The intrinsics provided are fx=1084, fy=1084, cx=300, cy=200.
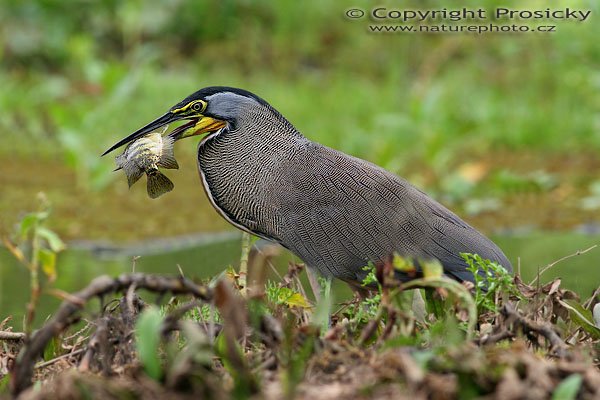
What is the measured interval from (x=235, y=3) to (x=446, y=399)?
371 inches

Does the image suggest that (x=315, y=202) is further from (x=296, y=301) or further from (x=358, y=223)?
(x=296, y=301)

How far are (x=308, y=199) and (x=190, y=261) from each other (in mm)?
1979

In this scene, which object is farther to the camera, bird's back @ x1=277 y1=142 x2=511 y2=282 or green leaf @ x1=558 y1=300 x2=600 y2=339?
bird's back @ x1=277 y1=142 x2=511 y2=282

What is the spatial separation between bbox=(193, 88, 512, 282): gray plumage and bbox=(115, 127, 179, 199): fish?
0.29 meters

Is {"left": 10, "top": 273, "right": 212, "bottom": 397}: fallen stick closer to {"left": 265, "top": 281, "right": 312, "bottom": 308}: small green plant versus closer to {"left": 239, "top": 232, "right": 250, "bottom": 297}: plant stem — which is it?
{"left": 265, "top": 281, "right": 312, "bottom": 308}: small green plant

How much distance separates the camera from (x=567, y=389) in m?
1.88

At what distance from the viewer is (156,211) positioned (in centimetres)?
700

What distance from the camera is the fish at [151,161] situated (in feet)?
11.8

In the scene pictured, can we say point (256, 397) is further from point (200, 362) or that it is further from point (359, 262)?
point (359, 262)

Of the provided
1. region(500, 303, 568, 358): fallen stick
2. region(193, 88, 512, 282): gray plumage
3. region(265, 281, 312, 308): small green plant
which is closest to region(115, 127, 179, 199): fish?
region(193, 88, 512, 282): gray plumage

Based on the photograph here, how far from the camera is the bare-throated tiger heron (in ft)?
12.6

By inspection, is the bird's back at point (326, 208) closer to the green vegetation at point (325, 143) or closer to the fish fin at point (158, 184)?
the green vegetation at point (325, 143)

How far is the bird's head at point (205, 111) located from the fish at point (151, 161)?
4.2 inches

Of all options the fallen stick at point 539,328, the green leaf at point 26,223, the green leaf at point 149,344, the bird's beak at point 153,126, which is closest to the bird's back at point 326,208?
the bird's beak at point 153,126
